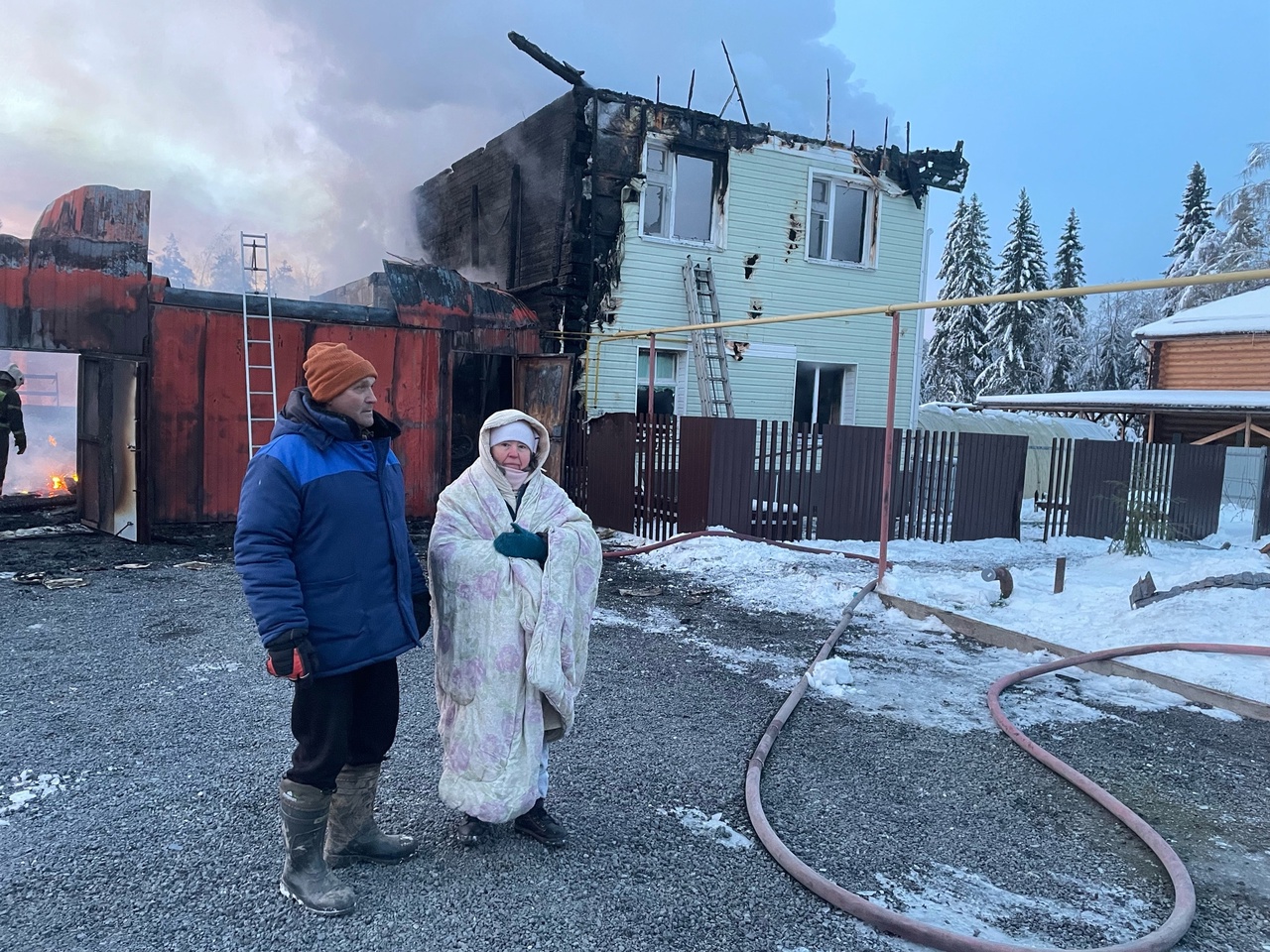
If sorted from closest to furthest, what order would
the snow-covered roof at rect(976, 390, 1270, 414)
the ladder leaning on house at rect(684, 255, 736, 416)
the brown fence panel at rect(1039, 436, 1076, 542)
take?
the brown fence panel at rect(1039, 436, 1076, 542), the ladder leaning on house at rect(684, 255, 736, 416), the snow-covered roof at rect(976, 390, 1270, 414)

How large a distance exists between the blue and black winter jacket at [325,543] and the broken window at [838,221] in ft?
42.4

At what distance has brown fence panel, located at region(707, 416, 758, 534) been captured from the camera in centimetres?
960

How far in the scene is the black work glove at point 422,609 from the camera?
290 cm

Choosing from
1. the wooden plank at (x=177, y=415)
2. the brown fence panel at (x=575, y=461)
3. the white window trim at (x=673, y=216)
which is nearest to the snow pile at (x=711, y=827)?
the wooden plank at (x=177, y=415)

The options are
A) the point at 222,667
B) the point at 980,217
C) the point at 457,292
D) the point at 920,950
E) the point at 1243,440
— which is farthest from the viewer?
the point at 980,217

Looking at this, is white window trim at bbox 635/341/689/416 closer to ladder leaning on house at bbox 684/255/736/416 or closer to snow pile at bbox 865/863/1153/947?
ladder leaning on house at bbox 684/255/736/416

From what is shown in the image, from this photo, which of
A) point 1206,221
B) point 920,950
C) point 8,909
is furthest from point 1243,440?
point 1206,221

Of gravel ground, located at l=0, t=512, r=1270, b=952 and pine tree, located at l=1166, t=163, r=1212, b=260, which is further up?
pine tree, located at l=1166, t=163, r=1212, b=260

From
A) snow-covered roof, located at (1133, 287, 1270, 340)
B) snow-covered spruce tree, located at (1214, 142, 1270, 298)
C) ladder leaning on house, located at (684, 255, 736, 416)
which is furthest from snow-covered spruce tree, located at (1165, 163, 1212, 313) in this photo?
ladder leaning on house, located at (684, 255, 736, 416)

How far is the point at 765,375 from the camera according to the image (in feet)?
46.4

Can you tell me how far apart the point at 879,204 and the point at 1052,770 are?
12.8 meters

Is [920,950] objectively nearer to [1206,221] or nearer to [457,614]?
[457,614]

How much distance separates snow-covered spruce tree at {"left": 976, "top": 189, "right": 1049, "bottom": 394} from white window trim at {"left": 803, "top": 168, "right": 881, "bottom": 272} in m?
24.6

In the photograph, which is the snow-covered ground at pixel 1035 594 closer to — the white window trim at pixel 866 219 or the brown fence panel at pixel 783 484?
the brown fence panel at pixel 783 484
